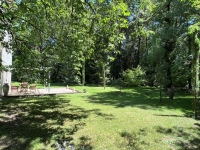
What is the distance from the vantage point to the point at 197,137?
18.3ft

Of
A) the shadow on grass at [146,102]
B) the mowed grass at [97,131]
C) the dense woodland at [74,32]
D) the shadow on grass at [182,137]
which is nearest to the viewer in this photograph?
the mowed grass at [97,131]

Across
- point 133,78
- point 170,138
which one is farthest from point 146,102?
point 133,78

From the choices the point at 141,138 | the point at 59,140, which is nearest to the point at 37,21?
the point at 59,140

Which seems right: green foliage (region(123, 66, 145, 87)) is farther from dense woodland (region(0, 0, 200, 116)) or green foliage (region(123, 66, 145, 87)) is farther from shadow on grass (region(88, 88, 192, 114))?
dense woodland (region(0, 0, 200, 116))

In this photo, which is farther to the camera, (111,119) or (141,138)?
(111,119)

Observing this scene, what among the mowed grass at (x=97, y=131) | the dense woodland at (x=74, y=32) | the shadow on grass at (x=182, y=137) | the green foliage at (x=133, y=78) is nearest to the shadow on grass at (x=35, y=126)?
the mowed grass at (x=97, y=131)

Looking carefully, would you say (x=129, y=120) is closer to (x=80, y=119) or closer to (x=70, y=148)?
(x=80, y=119)

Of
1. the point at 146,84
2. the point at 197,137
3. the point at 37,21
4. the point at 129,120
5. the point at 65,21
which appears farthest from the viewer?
the point at 146,84

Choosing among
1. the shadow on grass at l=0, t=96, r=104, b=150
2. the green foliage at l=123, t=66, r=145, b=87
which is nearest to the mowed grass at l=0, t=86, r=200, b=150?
the shadow on grass at l=0, t=96, r=104, b=150

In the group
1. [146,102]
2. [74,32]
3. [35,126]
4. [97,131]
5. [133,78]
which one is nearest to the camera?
[97,131]

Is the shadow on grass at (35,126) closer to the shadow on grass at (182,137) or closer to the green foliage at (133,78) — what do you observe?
the shadow on grass at (182,137)

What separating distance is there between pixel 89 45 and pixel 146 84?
1963cm

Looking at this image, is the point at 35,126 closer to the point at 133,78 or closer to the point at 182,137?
the point at 182,137

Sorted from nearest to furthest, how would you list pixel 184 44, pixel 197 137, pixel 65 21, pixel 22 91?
pixel 197 137 < pixel 65 21 < pixel 184 44 < pixel 22 91
